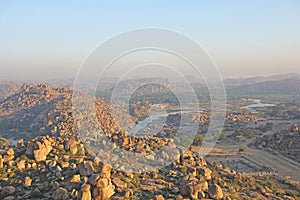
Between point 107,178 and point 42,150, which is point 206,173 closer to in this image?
point 107,178

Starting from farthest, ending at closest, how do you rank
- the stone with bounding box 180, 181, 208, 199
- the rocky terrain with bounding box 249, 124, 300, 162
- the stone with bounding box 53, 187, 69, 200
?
1. the rocky terrain with bounding box 249, 124, 300, 162
2. the stone with bounding box 180, 181, 208, 199
3. the stone with bounding box 53, 187, 69, 200

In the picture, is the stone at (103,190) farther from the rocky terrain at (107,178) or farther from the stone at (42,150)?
the stone at (42,150)

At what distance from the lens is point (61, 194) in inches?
372

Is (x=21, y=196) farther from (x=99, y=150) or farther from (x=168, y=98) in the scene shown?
(x=168, y=98)

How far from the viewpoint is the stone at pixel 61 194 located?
9.32 m

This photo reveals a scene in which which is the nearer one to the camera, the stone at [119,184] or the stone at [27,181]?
the stone at [119,184]

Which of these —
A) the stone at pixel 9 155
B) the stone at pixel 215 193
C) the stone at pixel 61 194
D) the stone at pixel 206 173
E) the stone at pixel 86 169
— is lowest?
the stone at pixel 206 173

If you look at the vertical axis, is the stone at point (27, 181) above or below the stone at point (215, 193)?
above

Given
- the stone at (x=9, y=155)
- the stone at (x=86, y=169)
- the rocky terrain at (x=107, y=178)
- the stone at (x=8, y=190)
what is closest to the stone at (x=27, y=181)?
the rocky terrain at (x=107, y=178)

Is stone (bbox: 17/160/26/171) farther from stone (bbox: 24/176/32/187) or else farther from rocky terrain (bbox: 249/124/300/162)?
rocky terrain (bbox: 249/124/300/162)

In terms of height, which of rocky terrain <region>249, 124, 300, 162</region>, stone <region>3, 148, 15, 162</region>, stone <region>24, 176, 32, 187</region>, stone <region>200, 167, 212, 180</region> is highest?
stone <region>3, 148, 15, 162</region>

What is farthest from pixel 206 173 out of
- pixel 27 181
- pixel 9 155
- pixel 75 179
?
pixel 9 155

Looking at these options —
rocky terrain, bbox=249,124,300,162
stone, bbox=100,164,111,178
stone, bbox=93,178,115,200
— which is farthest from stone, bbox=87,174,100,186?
rocky terrain, bbox=249,124,300,162

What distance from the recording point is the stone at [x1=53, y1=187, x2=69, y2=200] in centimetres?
932
